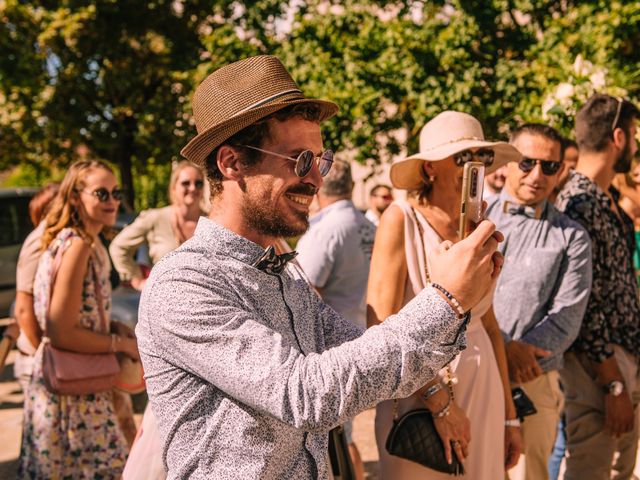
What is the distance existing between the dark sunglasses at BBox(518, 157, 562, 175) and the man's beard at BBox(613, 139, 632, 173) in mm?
417

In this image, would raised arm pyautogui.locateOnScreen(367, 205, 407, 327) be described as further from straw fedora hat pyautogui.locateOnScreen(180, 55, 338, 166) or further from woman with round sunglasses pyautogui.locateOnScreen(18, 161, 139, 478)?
woman with round sunglasses pyautogui.locateOnScreen(18, 161, 139, 478)

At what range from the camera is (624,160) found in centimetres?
358

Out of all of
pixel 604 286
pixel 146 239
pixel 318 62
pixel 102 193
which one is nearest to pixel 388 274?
pixel 604 286

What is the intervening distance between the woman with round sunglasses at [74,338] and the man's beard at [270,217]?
1.93m

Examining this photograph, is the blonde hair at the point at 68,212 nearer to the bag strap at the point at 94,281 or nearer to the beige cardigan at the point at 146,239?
the bag strap at the point at 94,281

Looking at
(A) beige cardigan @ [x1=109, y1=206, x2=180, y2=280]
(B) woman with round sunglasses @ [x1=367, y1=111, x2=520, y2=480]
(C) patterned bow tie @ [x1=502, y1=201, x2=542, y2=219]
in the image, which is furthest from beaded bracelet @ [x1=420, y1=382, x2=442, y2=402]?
(A) beige cardigan @ [x1=109, y1=206, x2=180, y2=280]

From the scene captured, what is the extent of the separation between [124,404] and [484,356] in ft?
6.74

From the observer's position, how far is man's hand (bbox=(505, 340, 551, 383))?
3121 millimetres

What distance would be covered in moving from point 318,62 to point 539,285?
21.1 feet

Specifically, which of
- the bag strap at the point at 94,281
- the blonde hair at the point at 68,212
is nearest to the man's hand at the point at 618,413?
the bag strap at the point at 94,281

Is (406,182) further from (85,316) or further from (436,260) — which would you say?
(85,316)

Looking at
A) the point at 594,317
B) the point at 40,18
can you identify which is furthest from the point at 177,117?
the point at 594,317

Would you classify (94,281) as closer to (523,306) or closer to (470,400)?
(470,400)

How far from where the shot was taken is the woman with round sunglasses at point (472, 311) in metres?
2.46
